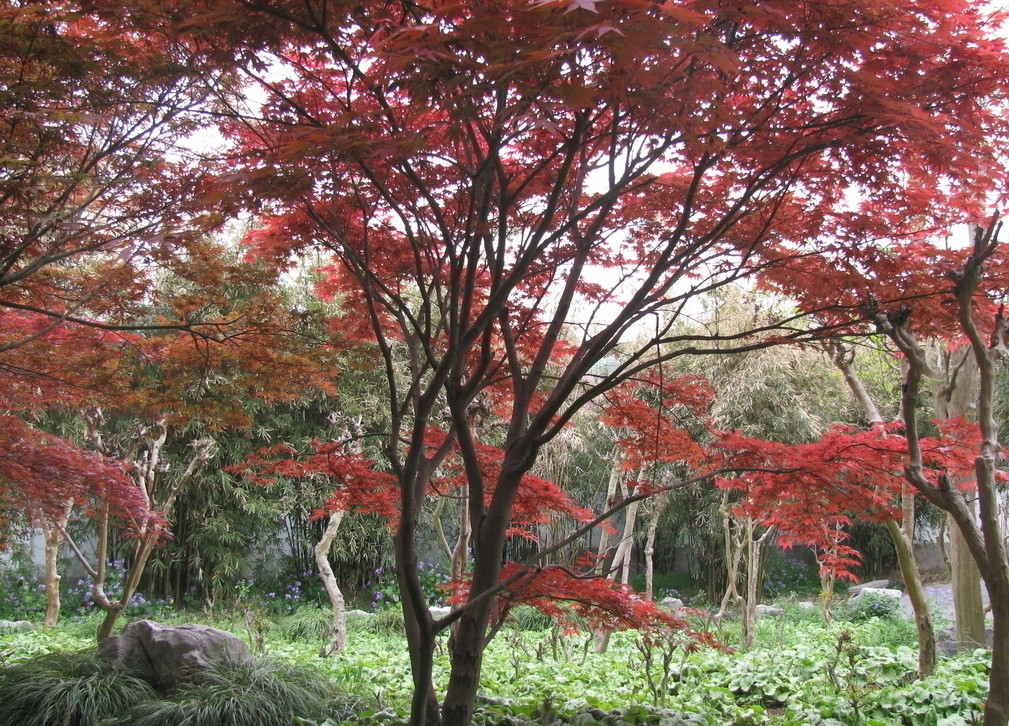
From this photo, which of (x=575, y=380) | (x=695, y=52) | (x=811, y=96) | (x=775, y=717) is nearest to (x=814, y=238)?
(x=811, y=96)

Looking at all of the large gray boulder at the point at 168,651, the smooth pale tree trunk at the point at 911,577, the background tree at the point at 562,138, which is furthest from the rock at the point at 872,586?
the large gray boulder at the point at 168,651

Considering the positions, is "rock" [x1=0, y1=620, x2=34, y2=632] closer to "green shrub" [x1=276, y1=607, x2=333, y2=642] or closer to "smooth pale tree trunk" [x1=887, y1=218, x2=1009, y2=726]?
"green shrub" [x1=276, y1=607, x2=333, y2=642]

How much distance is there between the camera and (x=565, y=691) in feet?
13.8

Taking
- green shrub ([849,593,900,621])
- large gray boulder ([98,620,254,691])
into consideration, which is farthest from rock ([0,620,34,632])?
green shrub ([849,593,900,621])

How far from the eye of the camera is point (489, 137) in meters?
2.21

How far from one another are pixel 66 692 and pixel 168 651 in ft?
1.60

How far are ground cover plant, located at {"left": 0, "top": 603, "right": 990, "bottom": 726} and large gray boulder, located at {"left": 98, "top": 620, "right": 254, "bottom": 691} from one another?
11 cm

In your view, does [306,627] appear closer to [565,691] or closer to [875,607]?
[565,691]

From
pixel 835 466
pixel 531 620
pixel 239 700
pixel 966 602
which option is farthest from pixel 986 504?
pixel 531 620

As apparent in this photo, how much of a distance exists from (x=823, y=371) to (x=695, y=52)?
722cm

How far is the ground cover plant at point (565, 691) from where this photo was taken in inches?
137

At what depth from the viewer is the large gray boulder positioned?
13.1ft

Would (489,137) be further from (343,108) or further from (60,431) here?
(60,431)

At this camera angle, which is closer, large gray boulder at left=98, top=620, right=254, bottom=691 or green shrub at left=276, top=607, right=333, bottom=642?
large gray boulder at left=98, top=620, right=254, bottom=691
